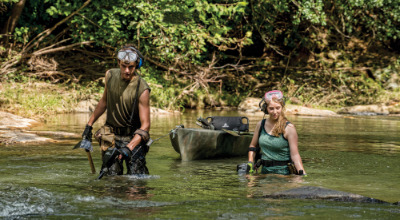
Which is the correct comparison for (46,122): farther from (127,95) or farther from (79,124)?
(127,95)

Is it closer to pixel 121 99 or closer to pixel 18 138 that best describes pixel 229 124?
pixel 18 138

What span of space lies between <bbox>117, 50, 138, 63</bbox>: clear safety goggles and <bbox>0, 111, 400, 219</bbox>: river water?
1271mm

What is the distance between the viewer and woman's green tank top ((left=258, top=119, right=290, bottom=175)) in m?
6.68

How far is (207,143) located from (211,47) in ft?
48.8

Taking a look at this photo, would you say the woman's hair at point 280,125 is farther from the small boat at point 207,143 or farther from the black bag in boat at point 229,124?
the black bag in boat at point 229,124

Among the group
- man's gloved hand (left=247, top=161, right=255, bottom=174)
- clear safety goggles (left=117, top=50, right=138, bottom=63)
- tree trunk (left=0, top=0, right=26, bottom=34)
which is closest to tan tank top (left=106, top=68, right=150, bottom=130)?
clear safety goggles (left=117, top=50, right=138, bottom=63)

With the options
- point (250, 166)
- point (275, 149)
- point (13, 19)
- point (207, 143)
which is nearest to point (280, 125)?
point (275, 149)

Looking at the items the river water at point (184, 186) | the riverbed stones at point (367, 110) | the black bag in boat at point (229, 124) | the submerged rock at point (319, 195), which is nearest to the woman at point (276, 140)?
the river water at point (184, 186)

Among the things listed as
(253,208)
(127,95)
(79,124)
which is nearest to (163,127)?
(79,124)

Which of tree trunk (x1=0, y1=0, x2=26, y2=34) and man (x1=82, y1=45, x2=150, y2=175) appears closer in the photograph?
man (x1=82, y1=45, x2=150, y2=175)

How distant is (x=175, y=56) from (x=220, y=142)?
11295 mm

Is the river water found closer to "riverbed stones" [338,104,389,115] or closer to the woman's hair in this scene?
the woman's hair

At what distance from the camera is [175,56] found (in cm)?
2036

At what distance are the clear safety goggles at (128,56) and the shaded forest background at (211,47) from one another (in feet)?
37.8
